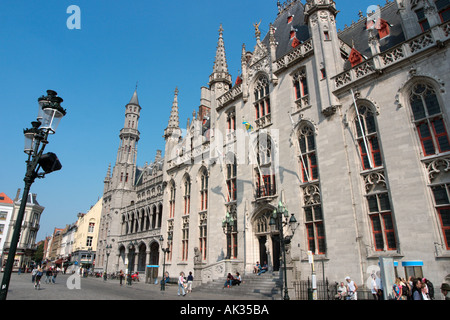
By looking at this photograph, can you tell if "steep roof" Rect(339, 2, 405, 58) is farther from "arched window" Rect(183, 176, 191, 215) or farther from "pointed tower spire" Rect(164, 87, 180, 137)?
"pointed tower spire" Rect(164, 87, 180, 137)

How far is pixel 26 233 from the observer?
215 feet

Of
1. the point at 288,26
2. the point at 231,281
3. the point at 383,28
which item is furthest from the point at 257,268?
the point at 288,26

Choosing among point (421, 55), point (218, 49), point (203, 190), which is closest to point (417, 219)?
point (421, 55)

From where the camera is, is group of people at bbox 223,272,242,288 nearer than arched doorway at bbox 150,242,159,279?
Yes

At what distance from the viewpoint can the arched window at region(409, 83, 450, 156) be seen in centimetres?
1463

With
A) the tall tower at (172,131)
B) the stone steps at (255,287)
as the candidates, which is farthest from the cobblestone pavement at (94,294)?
the tall tower at (172,131)

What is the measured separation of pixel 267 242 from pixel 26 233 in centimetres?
6612

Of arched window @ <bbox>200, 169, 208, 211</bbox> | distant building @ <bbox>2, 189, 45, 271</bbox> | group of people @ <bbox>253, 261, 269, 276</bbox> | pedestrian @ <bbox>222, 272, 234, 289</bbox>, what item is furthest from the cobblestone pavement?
distant building @ <bbox>2, 189, 45, 271</bbox>

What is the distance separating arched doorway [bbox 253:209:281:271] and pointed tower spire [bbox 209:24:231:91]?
16206mm

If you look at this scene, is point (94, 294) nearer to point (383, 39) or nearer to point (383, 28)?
point (383, 39)

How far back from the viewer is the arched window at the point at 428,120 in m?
14.6

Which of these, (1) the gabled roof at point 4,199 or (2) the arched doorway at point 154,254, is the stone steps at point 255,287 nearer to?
(2) the arched doorway at point 154,254

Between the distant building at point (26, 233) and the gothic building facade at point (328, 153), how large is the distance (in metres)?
48.6

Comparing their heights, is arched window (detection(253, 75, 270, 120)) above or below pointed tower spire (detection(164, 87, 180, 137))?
below
